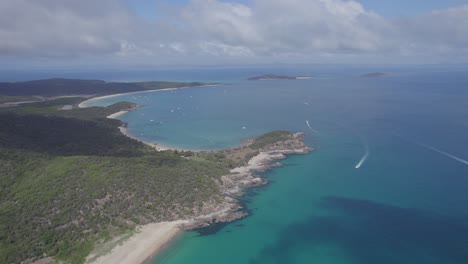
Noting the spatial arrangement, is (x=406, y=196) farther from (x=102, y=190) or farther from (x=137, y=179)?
(x=102, y=190)

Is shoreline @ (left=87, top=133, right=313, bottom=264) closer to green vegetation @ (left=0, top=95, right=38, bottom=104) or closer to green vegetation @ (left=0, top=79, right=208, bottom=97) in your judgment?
green vegetation @ (left=0, top=95, right=38, bottom=104)

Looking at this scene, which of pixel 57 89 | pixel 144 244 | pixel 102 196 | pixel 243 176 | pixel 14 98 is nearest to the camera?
pixel 144 244

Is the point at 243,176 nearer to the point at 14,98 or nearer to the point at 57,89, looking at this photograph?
the point at 14,98

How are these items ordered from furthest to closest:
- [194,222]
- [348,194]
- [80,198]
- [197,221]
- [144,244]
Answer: [348,194] → [197,221] → [194,222] → [80,198] → [144,244]

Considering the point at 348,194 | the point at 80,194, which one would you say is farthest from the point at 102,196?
the point at 348,194

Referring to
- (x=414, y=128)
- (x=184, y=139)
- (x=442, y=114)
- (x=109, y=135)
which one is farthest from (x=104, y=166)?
(x=442, y=114)

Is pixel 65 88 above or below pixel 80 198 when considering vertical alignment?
above

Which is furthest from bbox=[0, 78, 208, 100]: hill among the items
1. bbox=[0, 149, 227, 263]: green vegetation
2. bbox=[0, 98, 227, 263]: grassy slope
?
bbox=[0, 149, 227, 263]: green vegetation

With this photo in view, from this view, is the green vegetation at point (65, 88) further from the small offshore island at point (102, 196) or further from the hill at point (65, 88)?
the small offshore island at point (102, 196)
